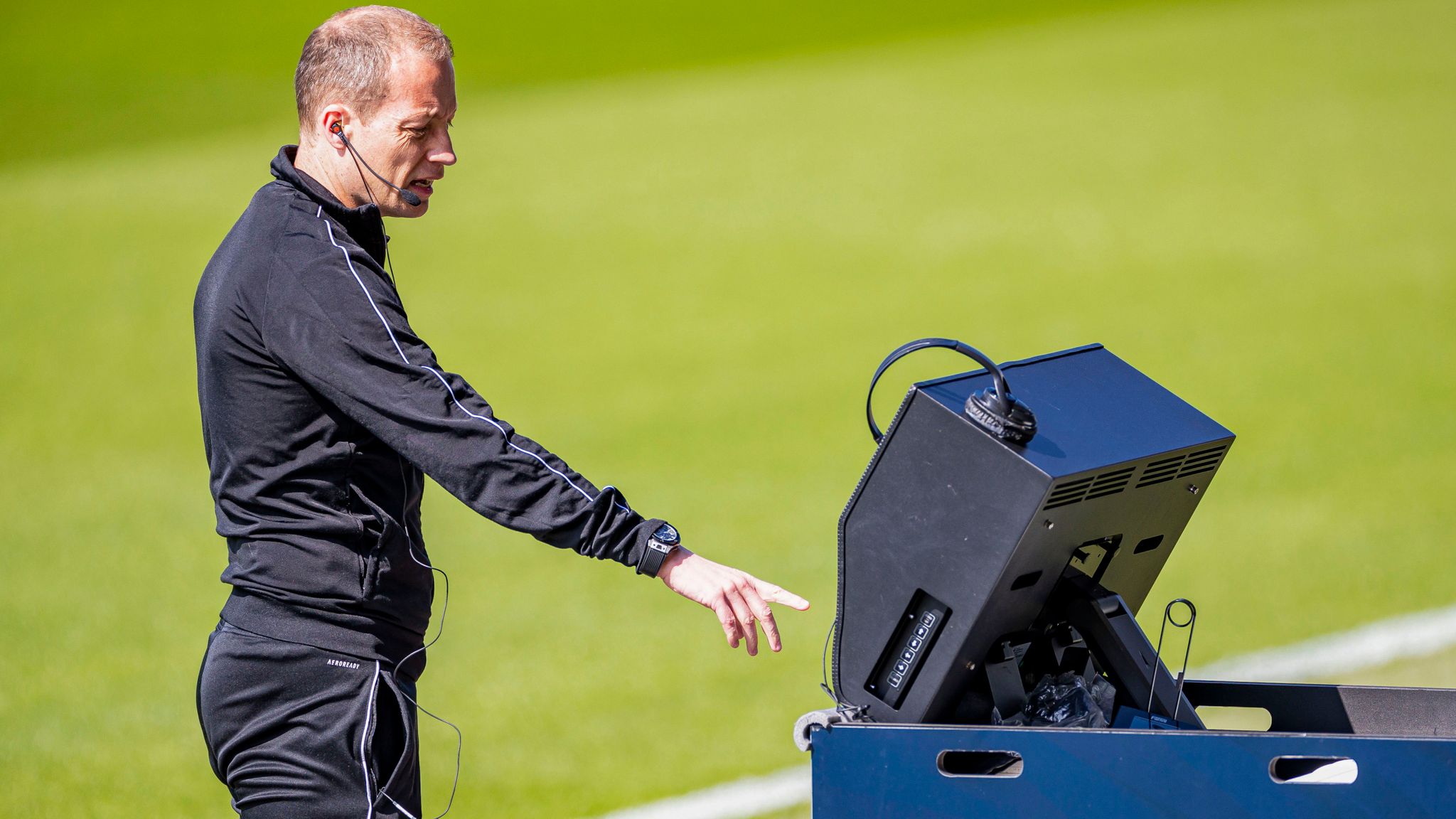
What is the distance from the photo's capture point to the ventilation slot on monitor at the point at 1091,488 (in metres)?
2.30

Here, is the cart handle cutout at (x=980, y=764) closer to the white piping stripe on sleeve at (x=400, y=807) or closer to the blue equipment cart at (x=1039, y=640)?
the blue equipment cart at (x=1039, y=640)

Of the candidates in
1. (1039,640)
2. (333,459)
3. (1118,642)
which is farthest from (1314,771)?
(333,459)

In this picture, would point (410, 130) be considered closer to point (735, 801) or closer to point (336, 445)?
point (336, 445)

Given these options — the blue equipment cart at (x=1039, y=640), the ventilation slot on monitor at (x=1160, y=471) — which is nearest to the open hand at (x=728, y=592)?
the blue equipment cart at (x=1039, y=640)

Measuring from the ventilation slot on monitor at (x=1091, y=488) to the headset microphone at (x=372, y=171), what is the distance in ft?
4.19

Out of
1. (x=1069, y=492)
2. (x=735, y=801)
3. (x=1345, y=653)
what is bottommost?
(x=735, y=801)

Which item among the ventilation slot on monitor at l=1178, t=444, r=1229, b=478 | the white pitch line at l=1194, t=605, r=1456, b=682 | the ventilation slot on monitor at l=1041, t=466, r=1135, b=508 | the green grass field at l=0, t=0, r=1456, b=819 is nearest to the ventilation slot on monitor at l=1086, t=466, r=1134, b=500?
the ventilation slot on monitor at l=1041, t=466, r=1135, b=508

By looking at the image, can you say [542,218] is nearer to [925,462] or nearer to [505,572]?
[505,572]

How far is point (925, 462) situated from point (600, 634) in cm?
380

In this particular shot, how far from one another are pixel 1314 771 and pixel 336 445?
169 centimetres

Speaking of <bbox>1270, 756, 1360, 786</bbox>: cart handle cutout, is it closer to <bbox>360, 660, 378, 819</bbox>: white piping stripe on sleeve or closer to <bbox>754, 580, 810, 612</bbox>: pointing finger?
<bbox>754, 580, 810, 612</bbox>: pointing finger

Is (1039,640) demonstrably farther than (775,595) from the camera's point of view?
Yes

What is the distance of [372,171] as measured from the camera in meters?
2.73

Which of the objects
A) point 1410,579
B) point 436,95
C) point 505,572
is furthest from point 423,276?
point 436,95
